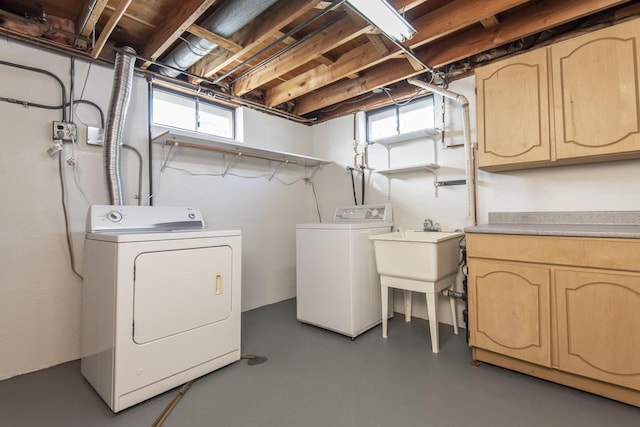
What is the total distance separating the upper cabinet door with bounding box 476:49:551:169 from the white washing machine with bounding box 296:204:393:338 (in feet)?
3.63

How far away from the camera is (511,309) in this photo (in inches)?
69.7

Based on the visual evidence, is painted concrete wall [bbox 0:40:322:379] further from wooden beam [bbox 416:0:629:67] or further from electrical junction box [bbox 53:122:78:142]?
wooden beam [bbox 416:0:629:67]

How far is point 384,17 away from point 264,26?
83 centimetres

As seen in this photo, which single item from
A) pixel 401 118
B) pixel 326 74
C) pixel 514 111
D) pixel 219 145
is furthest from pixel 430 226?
pixel 219 145

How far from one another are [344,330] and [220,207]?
5.45 ft

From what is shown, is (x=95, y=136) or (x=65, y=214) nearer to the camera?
(x=65, y=214)

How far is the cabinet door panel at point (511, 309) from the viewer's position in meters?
1.67

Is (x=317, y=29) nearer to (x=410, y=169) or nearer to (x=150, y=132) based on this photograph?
(x=410, y=169)

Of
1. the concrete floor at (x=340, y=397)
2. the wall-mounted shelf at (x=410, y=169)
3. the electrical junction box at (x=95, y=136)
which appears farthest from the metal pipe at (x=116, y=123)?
the wall-mounted shelf at (x=410, y=169)

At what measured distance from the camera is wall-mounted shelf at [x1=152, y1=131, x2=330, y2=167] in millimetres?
2416

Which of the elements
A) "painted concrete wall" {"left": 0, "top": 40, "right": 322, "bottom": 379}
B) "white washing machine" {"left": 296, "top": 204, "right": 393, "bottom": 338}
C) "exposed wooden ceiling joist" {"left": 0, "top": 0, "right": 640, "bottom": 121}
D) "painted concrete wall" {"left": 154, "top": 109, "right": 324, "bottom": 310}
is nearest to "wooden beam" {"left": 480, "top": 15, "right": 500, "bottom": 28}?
"exposed wooden ceiling joist" {"left": 0, "top": 0, "right": 640, "bottom": 121}

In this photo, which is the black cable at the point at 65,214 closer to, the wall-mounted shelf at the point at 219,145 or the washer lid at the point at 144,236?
the washer lid at the point at 144,236

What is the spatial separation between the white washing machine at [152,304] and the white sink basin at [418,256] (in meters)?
1.14

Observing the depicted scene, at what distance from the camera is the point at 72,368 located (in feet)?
6.36
